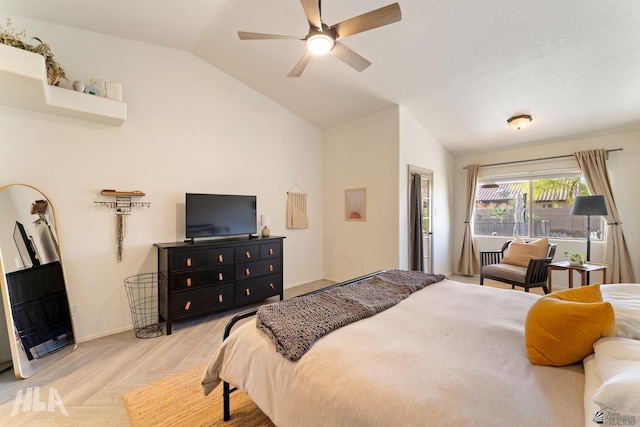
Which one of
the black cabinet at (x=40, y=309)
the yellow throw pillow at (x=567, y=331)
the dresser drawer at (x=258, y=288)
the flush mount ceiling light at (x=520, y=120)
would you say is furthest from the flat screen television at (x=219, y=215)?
the flush mount ceiling light at (x=520, y=120)

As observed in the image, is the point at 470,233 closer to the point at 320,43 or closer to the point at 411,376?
the point at 320,43

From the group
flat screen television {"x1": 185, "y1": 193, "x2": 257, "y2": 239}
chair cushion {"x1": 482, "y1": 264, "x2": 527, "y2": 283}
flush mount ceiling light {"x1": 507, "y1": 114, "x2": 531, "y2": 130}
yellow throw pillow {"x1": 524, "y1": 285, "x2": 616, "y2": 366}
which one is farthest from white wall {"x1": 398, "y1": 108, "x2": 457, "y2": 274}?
yellow throw pillow {"x1": 524, "y1": 285, "x2": 616, "y2": 366}

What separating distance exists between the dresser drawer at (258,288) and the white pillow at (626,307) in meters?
3.26

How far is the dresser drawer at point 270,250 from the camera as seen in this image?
143 inches

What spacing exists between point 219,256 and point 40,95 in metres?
2.17

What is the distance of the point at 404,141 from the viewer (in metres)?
4.08

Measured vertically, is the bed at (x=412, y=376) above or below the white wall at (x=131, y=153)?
below

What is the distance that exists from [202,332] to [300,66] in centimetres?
293

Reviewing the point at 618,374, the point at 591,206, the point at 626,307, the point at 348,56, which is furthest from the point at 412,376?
the point at 591,206

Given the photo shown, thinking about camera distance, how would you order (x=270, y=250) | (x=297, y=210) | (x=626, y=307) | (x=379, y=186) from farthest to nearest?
1. (x=297, y=210)
2. (x=379, y=186)
3. (x=270, y=250)
4. (x=626, y=307)

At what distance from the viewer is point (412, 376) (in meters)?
1.02

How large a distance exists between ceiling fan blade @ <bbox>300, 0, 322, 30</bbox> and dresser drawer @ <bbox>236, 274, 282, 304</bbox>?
9.49ft

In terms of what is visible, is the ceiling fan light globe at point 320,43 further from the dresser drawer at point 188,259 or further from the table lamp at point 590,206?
the table lamp at point 590,206

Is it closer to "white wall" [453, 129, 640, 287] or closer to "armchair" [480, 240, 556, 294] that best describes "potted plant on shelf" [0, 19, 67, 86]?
"armchair" [480, 240, 556, 294]
